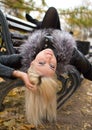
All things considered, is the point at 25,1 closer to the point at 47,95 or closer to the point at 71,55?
the point at 71,55

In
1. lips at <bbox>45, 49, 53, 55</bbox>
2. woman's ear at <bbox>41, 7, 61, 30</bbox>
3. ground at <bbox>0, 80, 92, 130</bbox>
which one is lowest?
ground at <bbox>0, 80, 92, 130</bbox>

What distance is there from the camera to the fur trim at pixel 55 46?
1.99m

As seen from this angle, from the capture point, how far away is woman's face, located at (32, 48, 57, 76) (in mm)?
1695

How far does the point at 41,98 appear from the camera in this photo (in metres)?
1.68

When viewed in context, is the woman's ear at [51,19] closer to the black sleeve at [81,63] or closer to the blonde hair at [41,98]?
the black sleeve at [81,63]

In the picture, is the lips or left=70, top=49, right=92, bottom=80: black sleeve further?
left=70, top=49, right=92, bottom=80: black sleeve

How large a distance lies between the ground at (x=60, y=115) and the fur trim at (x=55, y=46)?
733 millimetres

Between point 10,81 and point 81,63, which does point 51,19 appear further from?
point 10,81

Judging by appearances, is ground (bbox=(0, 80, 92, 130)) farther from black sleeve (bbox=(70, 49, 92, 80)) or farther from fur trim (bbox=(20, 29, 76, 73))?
fur trim (bbox=(20, 29, 76, 73))

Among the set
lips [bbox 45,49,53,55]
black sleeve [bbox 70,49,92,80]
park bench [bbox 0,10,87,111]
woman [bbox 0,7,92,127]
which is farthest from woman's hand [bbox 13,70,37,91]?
park bench [bbox 0,10,87,111]

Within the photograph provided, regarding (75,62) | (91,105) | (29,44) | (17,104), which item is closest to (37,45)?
(29,44)

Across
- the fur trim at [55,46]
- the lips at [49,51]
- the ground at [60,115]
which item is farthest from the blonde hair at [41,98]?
the ground at [60,115]

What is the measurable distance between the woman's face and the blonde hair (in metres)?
0.03

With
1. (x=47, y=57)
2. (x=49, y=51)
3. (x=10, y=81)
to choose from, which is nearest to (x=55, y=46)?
(x=49, y=51)
